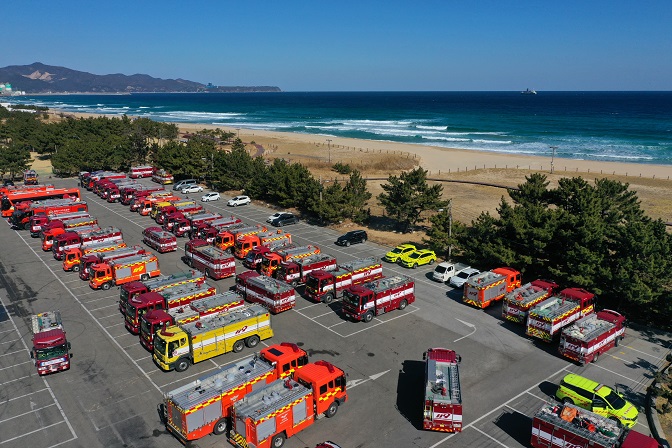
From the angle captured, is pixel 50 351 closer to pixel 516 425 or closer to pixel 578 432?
pixel 516 425

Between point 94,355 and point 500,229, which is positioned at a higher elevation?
point 500,229

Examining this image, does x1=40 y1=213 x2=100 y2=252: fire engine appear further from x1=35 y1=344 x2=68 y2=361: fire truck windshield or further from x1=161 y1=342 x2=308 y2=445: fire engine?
x1=161 y1=342 x2=308 y2=445: fire engine

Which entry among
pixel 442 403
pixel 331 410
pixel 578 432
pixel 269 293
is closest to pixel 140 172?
pixel 269 293

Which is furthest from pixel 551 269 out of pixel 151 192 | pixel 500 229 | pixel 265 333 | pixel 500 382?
pixel 151 192

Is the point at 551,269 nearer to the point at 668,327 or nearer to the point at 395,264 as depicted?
the point at 668,327

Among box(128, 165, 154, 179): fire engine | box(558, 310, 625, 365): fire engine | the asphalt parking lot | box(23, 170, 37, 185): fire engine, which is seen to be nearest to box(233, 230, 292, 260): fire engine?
the asphalt parking lot

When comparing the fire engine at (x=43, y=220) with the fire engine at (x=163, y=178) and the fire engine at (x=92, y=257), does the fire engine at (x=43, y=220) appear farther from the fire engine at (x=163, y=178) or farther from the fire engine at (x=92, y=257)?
the fire engine at (x=163, y=178)
